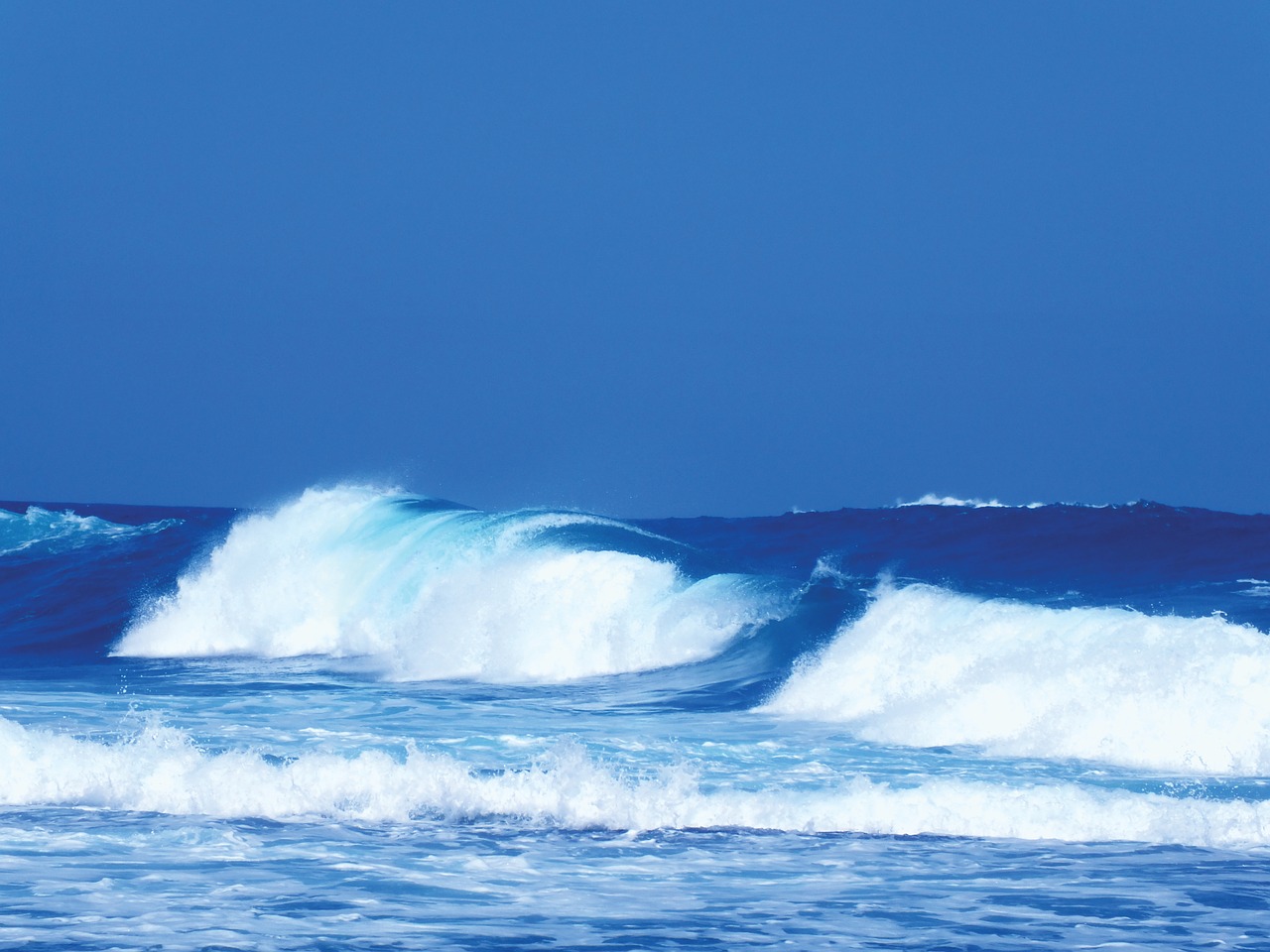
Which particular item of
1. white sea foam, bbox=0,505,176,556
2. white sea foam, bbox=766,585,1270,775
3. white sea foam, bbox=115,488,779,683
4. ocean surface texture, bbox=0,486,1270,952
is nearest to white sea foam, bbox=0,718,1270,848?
ocean surface texture, bbox=0,486,1270,952

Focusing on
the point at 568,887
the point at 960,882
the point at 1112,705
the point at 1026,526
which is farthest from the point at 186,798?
the point at 1026,526

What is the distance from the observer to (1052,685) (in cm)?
990

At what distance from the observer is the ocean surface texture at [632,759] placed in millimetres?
5543

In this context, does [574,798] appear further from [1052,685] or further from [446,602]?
[446,602]

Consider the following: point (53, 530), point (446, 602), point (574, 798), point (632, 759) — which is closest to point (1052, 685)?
point (632, 759)

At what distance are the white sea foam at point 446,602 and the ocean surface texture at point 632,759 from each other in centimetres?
6

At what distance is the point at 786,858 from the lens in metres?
6.48

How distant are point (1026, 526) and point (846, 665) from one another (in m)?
13.4

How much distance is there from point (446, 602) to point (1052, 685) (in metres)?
7.92

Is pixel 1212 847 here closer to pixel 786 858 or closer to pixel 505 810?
pixel 786 858

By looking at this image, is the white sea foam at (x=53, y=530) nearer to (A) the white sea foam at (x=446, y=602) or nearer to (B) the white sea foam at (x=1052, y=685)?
(A) the white sea foam at (x=446, y=602)

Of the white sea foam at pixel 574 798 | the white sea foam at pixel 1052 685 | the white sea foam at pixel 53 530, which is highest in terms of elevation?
the white sea foam at pixel 53 530

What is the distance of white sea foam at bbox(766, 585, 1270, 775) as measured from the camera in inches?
350

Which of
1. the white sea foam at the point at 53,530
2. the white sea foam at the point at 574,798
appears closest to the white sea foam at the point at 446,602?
the white sea foam at the point at 574,798
